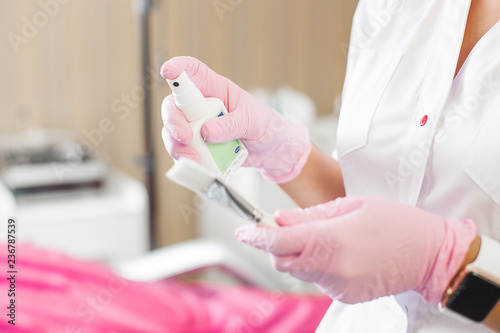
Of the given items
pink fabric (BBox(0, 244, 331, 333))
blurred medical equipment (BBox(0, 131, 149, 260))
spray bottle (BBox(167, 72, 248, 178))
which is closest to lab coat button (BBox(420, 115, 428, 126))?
spray bottle (BBox(167, 72, 248, 178))

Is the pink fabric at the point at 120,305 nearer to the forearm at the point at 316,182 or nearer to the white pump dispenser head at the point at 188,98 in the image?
the forearm at the point at 316,182

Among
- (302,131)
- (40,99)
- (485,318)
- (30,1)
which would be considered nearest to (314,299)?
(302,131)

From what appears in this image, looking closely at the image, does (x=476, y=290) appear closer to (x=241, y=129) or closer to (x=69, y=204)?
(x=241, y=129)

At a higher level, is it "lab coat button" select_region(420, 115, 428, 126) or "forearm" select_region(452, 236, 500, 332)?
"lab coat button" select_region(420, 115, 428, 126)

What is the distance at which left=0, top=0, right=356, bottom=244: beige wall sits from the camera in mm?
1969

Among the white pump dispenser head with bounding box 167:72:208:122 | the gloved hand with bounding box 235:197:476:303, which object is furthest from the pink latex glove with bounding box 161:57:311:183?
the gloved hand with bounding box 235:197:476:303

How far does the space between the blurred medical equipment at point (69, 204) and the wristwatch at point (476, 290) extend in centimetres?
141

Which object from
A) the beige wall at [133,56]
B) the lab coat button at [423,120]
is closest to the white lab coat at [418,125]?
the lab coat button at [423,120]

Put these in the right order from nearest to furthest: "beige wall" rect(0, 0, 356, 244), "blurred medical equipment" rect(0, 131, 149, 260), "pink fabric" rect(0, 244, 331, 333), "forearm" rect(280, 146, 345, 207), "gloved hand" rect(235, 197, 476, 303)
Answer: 1. "gloved hand" rect(235, 197, 476, 303)
2. "forearm" rect(280, 146, 345, 207)
3. "pink fabric" rect(0, 244, 331, 333)
4. "blurred medical equipment" rect(0, 131, 149, 260)
5. "beige wall" rect(0, 0, 356, 244)

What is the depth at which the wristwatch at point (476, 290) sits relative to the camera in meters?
0.56

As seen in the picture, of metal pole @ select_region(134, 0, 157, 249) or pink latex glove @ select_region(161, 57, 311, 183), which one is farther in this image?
→ metal pole @ select_region(134, 0, 157, 249)

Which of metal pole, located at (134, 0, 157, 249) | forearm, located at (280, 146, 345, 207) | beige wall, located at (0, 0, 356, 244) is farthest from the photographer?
beige wall, located at (0, 0, 356, 244)

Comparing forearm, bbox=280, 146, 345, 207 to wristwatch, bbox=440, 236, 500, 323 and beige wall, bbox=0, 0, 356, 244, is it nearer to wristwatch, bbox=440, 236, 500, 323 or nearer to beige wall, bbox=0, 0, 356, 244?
wristwatch, bbox=440, 236, 500, 323

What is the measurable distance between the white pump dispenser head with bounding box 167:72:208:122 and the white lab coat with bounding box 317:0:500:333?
0.24 m
